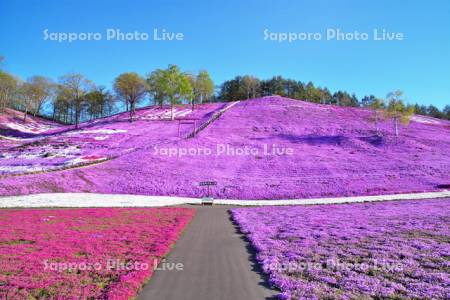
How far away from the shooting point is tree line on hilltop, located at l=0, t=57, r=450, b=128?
88562mm

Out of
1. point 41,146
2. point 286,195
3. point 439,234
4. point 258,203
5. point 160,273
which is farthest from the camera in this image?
point 41,146

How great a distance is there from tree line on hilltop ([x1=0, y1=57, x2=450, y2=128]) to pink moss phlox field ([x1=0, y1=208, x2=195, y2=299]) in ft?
214

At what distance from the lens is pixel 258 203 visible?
3872 centimetres

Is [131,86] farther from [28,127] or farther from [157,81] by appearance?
[28,127]

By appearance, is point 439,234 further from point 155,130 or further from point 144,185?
point 155,130

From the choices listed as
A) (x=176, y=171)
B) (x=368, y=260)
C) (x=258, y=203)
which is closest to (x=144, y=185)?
(x=176, y=171)

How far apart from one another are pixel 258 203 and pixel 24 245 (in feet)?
86.0

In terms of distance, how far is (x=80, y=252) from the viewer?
53.0 feet

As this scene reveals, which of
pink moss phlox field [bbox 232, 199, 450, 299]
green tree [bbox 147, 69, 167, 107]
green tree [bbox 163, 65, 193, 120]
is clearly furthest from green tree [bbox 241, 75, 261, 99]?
pink moss phlox field [bbox 232, 199, 450, 299]

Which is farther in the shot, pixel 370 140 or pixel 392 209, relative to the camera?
pixel 370 140

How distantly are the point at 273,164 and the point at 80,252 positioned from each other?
39.9 m

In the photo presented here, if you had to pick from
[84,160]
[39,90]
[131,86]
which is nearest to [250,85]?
[131,86]

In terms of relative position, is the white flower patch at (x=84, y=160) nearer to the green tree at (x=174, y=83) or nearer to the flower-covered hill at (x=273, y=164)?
the flower-covered hill at (x=273, y=164)

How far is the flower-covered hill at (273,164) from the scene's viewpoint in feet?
142
